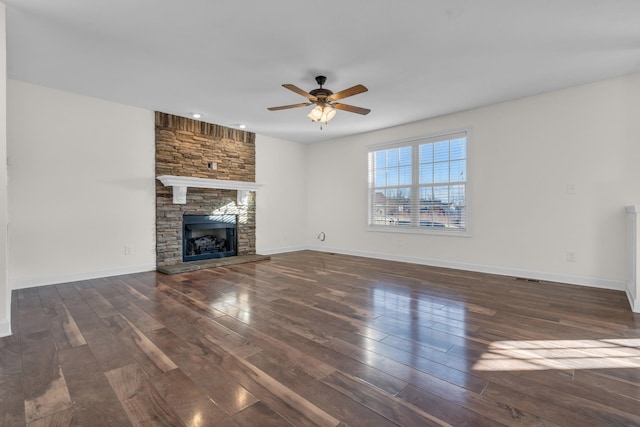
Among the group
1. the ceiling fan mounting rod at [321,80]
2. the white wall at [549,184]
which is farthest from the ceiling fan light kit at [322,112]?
the white wall at [549,184]

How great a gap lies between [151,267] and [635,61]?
22.5ft

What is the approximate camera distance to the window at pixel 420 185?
507 centimetres

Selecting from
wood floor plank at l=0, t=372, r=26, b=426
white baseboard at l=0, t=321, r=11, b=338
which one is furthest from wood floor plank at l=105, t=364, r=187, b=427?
white baseboard at l=0, t=321, r=11, b=338

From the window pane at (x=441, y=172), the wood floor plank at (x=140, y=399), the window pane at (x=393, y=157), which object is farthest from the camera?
the window pane at (x=393, y=157)

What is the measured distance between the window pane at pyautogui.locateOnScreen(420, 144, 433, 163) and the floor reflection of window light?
3657 mm

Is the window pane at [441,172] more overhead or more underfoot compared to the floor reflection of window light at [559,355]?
more overhead

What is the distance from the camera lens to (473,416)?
57.3 inches

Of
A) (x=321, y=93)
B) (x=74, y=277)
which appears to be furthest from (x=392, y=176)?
(x=74, y=277)

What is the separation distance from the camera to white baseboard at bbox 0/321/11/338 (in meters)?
2.38

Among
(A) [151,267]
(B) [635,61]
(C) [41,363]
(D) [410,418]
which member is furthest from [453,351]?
(A) [151,267]

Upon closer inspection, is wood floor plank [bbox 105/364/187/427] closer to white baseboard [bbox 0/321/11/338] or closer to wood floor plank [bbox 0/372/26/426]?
wood floor plank [bbox 0/372/26/426]

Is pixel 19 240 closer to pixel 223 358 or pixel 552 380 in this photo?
pixel 223 358

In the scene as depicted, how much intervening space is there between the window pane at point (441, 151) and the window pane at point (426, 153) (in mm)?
73

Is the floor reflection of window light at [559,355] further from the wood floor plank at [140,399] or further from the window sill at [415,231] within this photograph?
the window sill at [415,231]
